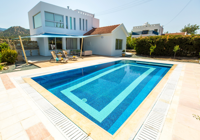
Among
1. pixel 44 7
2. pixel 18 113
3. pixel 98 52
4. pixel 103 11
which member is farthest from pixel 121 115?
pixel 103 11

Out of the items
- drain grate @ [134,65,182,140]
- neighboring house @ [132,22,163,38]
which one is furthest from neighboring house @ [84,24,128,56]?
neighboring house @ [132,22,163,38]

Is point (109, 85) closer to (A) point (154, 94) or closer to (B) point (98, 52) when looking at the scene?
(A) point (154, 94)

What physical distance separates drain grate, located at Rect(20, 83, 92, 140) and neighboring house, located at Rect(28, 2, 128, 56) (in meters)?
10.9

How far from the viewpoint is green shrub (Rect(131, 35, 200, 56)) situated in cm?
1375

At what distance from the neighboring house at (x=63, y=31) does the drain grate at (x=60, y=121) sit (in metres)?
10.9

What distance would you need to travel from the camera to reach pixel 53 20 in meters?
15.4

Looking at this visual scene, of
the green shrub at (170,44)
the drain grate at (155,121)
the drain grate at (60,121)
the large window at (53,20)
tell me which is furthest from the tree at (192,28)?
the drain grate at (60,121)

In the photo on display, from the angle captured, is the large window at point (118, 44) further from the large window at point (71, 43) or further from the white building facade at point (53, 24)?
the large window at point (71, 43)

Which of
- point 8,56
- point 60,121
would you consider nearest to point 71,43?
Result: point 8,56

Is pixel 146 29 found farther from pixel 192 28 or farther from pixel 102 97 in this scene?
pixel 102 97

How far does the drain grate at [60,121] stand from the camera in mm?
2367

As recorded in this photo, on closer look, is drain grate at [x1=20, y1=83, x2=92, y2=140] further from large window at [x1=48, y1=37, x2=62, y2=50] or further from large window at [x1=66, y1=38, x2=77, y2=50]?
large window at [x1=66, y1=38, x2=77, y2=50]

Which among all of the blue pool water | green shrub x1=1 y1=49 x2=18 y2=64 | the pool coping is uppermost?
green shrub x1=1 y1=49 x2=18 y2=64

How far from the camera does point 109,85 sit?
6.30 meters
